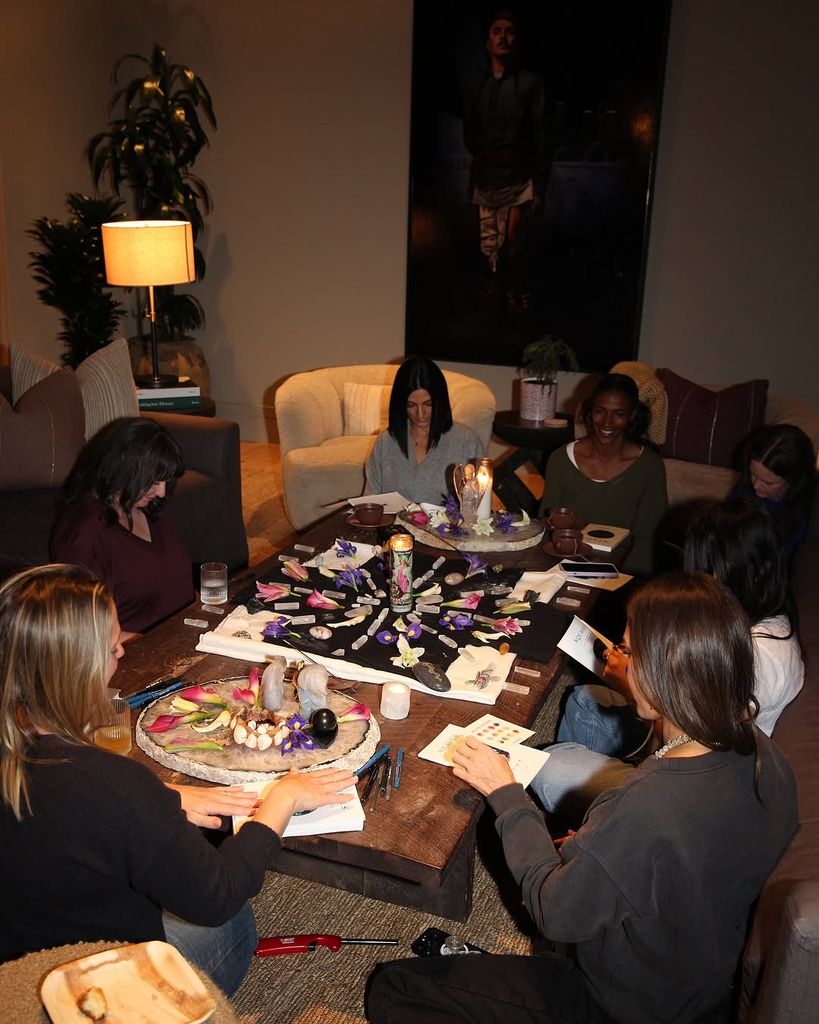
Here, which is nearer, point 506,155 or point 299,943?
point 299,943

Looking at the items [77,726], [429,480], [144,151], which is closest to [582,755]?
[77,726]

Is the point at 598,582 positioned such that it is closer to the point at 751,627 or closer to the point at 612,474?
the point at 751,627

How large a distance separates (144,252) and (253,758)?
337 cm

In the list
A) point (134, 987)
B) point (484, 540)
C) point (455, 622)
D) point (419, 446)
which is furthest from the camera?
point (419, 446)

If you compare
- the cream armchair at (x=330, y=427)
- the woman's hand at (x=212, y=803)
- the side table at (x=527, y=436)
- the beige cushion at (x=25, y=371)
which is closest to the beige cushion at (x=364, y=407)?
the cream armchair at (x=330, y=427)

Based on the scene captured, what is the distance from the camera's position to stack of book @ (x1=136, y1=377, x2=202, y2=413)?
15.3ft

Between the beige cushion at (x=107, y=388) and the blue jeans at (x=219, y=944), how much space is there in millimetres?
2522

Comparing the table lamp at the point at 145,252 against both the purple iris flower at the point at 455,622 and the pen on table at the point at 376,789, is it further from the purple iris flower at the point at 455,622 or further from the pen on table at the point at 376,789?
the pen on table at the point at 376,789

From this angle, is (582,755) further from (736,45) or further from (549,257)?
(736,45)

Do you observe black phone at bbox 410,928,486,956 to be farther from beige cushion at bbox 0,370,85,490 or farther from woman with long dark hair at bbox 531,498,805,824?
beige cushion at bbox 0,370,85,490

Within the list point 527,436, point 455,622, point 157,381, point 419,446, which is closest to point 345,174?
point 157,381

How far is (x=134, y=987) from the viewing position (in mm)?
1106

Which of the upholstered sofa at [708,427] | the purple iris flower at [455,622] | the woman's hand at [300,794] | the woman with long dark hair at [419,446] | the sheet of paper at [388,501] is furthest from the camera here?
the upholstered sofa at [708,427]

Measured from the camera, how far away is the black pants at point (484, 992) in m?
1.47
